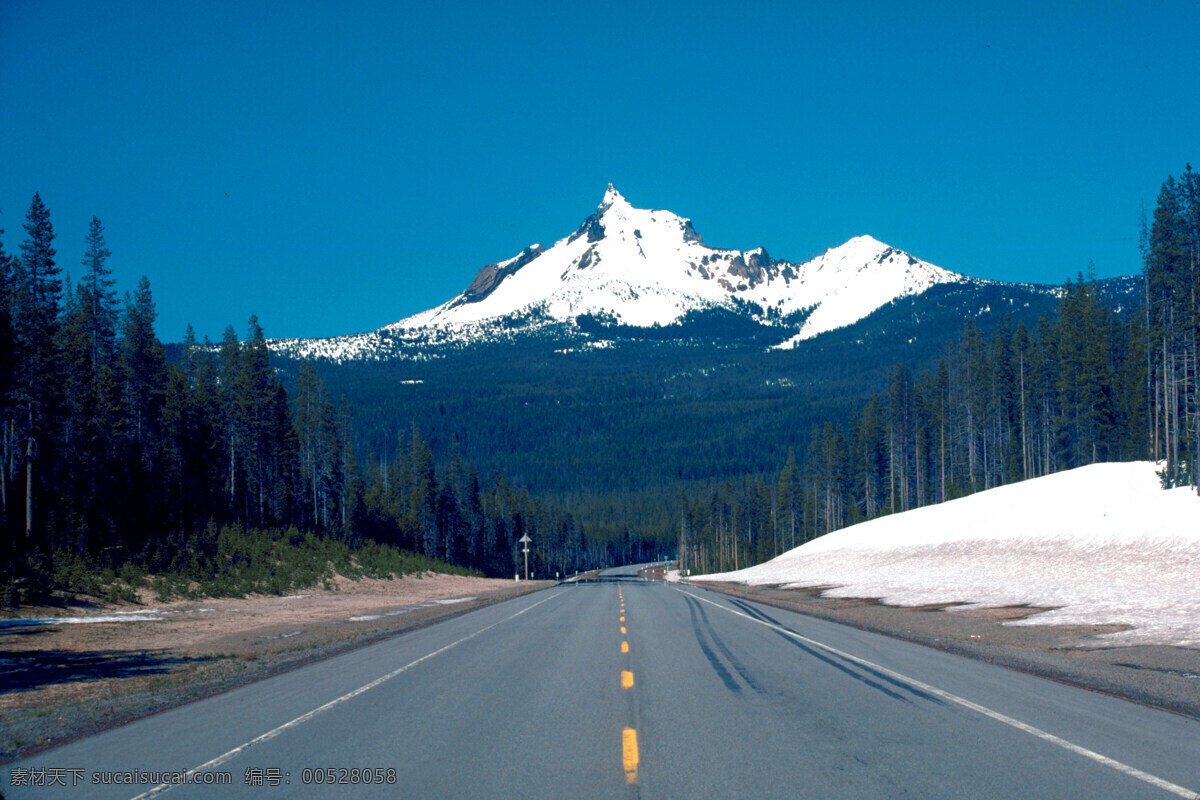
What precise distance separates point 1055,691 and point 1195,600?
1514cm

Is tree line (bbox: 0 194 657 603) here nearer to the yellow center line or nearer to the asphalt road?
the asphalt road

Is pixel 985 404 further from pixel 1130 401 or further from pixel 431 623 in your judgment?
pixel 431 623

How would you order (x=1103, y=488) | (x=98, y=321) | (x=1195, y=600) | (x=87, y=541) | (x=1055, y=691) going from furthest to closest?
(x=98, y=321) → (x=1103, y=488) → (x=87, y=541) → (x=1195, y=600) → (x=1055, y=691)

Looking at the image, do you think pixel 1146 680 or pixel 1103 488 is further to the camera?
pixel 1103 488

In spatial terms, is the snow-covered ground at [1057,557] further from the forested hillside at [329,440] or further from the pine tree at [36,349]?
the pine tree at [36,349]

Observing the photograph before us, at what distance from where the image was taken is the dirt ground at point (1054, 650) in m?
10.9

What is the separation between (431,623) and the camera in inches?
985

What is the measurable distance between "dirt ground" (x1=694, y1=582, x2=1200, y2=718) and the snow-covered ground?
102 cm

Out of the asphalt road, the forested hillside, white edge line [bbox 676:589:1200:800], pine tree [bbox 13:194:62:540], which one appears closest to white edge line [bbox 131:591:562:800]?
the asphalt road

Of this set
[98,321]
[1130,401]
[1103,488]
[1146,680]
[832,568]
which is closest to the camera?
[1146,680]

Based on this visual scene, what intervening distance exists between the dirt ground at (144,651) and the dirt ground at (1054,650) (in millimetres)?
12766

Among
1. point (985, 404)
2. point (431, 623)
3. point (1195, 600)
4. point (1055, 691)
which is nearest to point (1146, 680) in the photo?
point (1055, 691)

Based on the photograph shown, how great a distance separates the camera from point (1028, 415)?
80.1 metres


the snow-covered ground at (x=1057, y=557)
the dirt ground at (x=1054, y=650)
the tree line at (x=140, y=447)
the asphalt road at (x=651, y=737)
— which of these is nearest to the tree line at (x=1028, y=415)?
the snow-covered ground at (x=1057, y=557)
